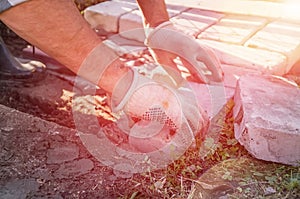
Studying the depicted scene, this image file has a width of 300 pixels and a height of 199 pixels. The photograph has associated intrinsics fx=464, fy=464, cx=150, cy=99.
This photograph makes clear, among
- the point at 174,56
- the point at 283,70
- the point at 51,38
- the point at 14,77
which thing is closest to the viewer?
the point at 51,38

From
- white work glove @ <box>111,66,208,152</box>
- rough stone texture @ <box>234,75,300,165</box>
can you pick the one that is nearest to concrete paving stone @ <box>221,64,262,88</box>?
rough stone texture @ <box>234,75,300,165</box>

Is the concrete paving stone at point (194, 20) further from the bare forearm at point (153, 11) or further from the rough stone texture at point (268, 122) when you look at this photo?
the rough stone texture at point (268, 122)

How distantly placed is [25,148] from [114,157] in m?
0.40

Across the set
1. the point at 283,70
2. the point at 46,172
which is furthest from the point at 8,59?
the point at 283,70

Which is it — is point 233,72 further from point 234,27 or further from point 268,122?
point 268,122

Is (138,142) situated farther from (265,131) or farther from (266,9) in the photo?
(266,9)

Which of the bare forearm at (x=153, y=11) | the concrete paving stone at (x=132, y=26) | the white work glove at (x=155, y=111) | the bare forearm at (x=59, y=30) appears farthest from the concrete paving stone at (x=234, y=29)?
the bare forearm at (x=59, y=30)

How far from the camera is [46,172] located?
1.85 meters

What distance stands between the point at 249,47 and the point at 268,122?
1014 millimetres

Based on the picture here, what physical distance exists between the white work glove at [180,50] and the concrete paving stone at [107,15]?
0.99 meters

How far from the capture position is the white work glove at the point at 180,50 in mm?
2117

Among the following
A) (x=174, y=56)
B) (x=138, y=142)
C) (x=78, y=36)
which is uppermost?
(x=78, y=36)

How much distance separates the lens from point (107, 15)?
3.19 metres

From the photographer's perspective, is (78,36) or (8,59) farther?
(8,59)
